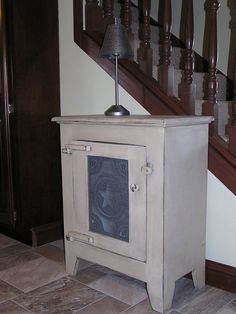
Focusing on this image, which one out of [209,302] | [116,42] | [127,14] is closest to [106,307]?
[209,302]

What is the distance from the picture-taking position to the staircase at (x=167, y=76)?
1.78 meters

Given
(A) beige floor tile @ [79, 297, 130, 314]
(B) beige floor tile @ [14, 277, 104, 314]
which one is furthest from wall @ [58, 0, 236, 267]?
(B) beige floor tile @ [14, 277, 104, 314]

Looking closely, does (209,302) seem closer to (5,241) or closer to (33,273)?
(33,273)

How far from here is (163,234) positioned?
5.13ft

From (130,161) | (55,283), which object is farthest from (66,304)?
(130,161)

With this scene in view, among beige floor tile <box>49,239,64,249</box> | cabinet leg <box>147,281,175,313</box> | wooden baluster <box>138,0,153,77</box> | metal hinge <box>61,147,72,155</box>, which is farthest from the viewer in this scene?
beige floor tile <box>49,239,64,249</box>

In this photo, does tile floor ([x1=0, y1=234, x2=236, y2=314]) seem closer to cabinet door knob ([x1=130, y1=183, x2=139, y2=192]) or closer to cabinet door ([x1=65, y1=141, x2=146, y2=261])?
cabinet door ([x1=65, y1=141, x2=146, y2=261])

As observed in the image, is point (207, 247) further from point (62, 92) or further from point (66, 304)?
point (62, 92)

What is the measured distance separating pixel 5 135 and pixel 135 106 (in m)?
0.80

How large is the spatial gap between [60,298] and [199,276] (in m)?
0.65

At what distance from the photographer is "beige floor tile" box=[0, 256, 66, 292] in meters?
1.90

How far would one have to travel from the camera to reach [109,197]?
176 centimetres

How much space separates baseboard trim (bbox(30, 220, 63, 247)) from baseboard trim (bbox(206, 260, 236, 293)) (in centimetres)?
103

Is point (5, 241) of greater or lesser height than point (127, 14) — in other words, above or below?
below
